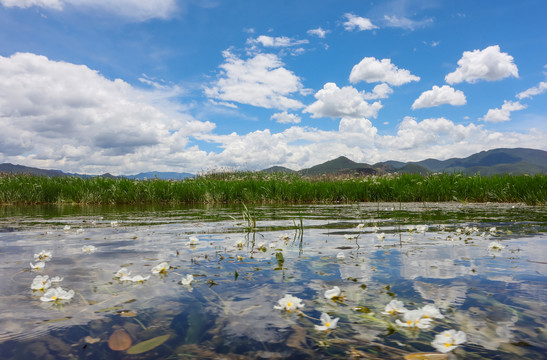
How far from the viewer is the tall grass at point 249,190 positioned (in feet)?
53.6

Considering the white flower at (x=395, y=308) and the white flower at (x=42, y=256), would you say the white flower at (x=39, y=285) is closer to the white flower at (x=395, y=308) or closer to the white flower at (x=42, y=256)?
the white flower at (x=42, y=256)

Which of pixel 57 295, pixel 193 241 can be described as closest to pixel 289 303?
pixel 57 295

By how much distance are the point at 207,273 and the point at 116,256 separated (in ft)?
5.67

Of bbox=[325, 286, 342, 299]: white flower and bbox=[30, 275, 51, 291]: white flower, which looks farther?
bbox=[30, 275, 51, 291]: white flower

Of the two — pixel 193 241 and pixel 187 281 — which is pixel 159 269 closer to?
pixel 187 281

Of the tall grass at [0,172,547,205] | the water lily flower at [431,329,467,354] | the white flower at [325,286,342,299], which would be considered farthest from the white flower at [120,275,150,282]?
the tall grass at [0,172,547,205]

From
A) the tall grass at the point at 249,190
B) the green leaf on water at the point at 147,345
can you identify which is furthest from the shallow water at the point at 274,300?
the tall grass at the point at 249,190

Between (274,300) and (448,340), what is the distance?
122 cm

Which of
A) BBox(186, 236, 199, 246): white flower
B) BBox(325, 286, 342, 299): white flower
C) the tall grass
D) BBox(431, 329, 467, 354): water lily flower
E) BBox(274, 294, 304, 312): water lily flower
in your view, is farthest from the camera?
the tall grass

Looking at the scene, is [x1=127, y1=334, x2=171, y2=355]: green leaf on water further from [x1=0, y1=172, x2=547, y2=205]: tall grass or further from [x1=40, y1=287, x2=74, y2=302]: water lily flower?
[x1=0, y1=172, x2=547, y2=205]: tall grass

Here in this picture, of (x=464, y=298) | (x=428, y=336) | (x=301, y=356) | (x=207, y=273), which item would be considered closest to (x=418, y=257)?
(x=464, y=298)

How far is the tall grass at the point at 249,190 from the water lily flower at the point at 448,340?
15197 millimetres

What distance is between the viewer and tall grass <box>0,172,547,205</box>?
16328 mm

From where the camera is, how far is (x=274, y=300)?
2547 millimetres
